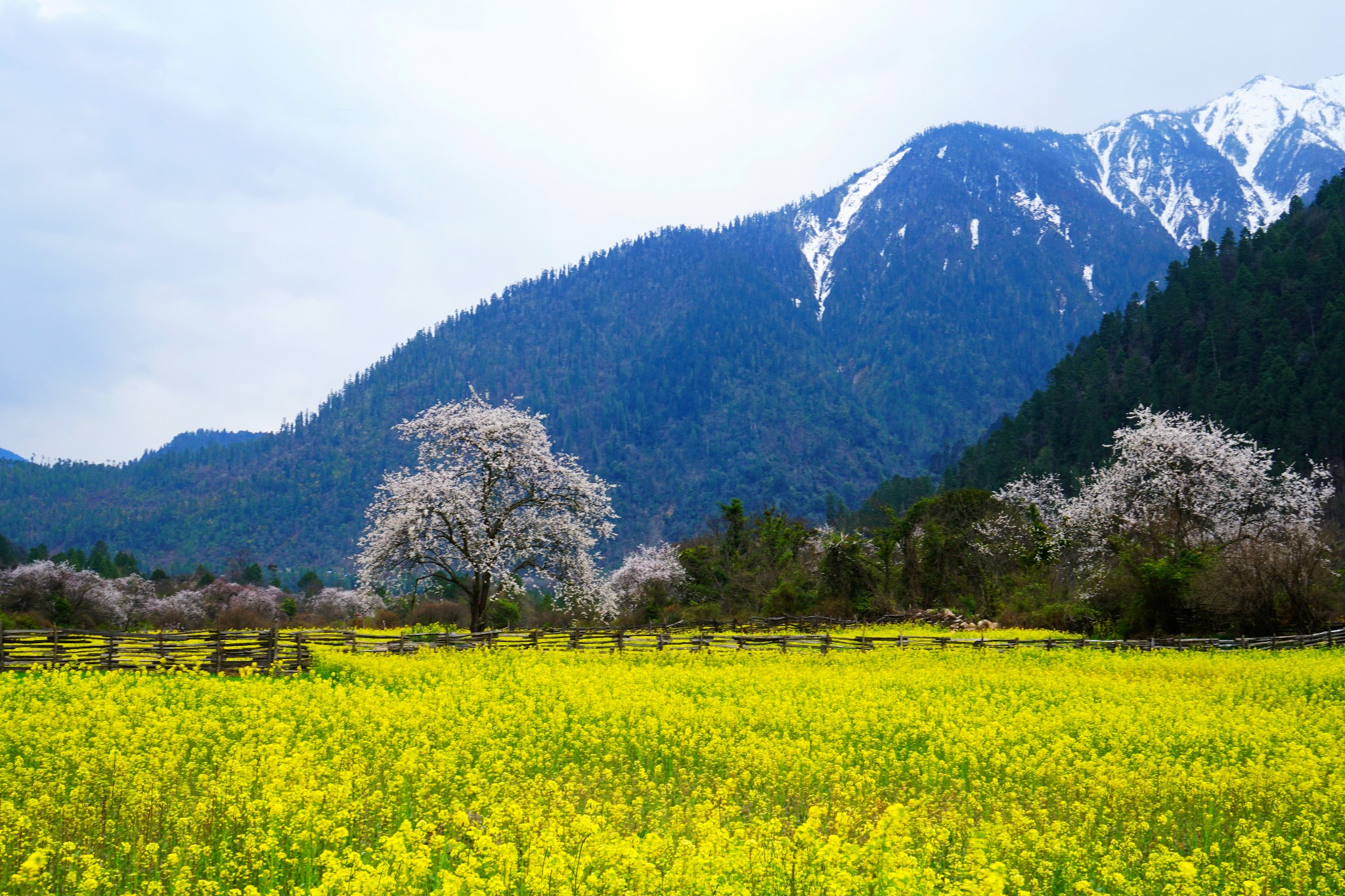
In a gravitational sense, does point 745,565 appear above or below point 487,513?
below

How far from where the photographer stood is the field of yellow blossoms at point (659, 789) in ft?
20.9

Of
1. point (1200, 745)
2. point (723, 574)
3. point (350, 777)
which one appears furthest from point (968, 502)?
point (350, 777)

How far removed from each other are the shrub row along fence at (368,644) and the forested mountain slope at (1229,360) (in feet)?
169

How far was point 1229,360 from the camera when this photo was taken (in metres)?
87.8

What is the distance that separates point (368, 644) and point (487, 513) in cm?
837

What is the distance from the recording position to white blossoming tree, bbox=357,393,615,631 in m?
33.8

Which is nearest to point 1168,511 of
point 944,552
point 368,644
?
point 944,552

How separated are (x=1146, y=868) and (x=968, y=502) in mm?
44649

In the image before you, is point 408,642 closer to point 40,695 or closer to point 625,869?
point 40,695

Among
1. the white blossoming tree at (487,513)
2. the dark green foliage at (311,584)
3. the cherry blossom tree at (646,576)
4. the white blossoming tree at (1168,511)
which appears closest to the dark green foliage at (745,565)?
the cherry blossom tree at (646,576)

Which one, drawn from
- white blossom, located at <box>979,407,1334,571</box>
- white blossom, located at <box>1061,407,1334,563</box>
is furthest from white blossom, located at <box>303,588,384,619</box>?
white blossom, located at <box>1061,407,1334,563</box>

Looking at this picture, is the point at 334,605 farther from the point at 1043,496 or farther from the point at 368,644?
the point at 1043,496

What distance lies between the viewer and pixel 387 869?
574 centimetres

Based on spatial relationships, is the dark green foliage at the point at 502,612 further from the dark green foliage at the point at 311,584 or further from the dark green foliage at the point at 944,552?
the dark green foliage at the point at 311,584
